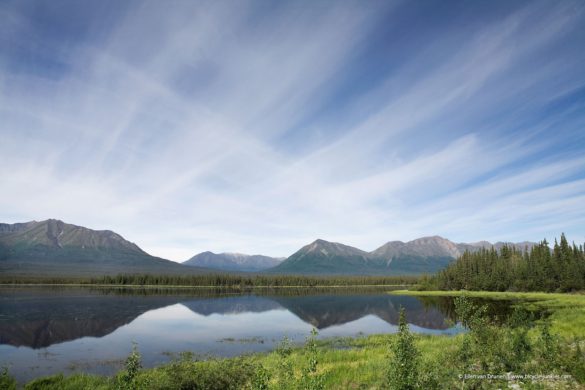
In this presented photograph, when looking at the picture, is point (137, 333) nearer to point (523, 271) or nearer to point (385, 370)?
point (385, 370)

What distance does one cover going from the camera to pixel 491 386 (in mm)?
17297

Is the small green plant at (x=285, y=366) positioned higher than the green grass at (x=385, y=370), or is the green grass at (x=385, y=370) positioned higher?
the small green plant at (x=285, y=366)

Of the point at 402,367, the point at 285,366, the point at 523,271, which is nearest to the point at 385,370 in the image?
the point at 402,367

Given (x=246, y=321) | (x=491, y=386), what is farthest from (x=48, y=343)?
(x=491, y=386)

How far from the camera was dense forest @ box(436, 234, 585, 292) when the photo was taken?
400ft

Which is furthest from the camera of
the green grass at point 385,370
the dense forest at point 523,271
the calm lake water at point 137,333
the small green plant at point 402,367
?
the dense forest at point 523,271

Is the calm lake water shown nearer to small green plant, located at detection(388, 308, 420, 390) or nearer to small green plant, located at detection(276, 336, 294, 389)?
small green plant, located at detection(388, 308, 420, 390)

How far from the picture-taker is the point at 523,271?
138750 millimetres

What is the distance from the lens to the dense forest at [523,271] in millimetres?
121812

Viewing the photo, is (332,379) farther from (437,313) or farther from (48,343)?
(437,313)

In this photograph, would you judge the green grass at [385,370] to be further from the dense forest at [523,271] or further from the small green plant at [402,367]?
the dense forest at [523,271]

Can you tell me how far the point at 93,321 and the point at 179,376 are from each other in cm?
5373

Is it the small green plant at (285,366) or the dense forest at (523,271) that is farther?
the dense forest at (523,271)

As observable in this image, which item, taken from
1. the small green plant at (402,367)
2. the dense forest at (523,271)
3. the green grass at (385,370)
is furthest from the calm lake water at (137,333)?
the dense forest at (523,271)
